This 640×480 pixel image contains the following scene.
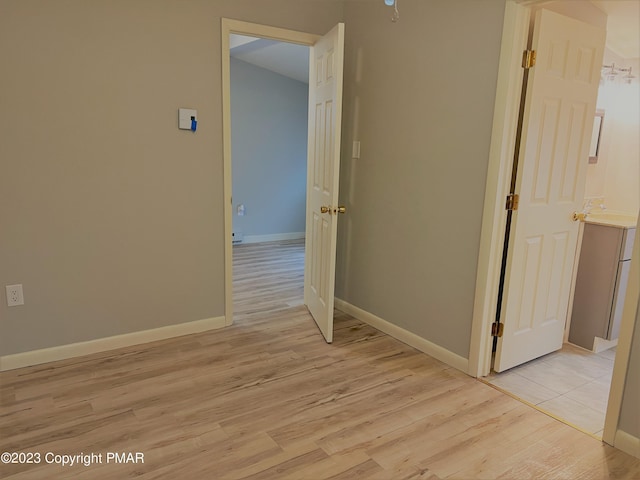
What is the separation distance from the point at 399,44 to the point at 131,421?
271 centimetres

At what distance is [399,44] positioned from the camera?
3.00 m

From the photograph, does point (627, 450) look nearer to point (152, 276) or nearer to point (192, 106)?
point (152, 276)

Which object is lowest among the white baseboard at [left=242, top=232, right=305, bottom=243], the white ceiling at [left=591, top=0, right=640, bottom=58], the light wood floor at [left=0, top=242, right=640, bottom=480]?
the light wood floor at [left=0, top=242, right=640, bottom=480]

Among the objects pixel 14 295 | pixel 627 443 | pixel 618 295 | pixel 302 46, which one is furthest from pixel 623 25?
pixel 14 295

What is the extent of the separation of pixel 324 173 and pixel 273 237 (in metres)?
3.31

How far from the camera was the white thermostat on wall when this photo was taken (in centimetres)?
289

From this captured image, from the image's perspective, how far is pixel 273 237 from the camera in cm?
638

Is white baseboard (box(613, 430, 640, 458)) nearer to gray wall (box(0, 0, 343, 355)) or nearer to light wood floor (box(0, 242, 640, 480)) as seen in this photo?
light wood floor (box(0, 242, 640, 480))

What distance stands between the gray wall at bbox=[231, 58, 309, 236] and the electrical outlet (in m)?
3.55

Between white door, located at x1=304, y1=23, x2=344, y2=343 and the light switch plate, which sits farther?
the light switch plate

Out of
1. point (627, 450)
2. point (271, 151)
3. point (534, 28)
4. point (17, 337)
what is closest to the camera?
point (627, 450)

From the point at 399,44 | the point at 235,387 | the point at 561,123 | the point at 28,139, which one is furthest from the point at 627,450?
the point at 28,139

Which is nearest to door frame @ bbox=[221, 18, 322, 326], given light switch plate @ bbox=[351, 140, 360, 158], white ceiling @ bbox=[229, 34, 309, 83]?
light switch plate @ bbox=[351, 140, 360, 158]

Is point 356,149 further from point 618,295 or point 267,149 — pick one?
point 267,149
